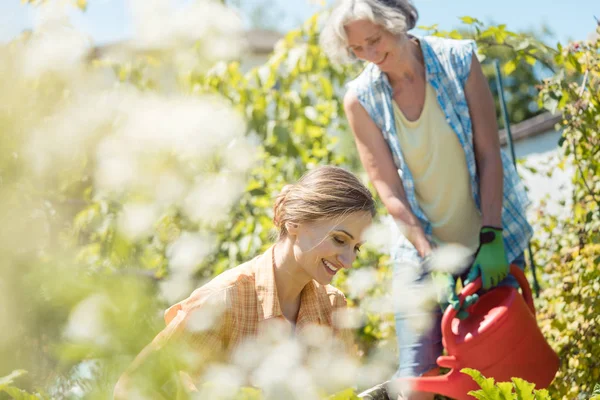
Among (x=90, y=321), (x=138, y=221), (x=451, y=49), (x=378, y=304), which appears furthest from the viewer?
(x=378, y=304)

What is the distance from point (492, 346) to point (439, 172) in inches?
20.6

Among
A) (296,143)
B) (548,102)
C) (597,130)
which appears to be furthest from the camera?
(296,143)

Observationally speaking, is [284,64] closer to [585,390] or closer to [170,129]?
[585,390]

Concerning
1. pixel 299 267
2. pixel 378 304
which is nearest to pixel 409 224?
pixel 299 267

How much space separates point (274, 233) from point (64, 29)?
1565 millimetres

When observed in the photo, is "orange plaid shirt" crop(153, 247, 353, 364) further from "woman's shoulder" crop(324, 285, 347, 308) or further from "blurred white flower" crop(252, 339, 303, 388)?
"blurred white flower" crop(252, 339, 303, 388)

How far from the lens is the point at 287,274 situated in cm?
190

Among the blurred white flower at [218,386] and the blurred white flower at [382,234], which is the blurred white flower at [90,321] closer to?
the blurred white flower at [218,386]

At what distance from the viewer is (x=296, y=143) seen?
156 inches

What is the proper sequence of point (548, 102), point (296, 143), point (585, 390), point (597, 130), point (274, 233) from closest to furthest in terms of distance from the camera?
point (274, 233), point (585, 390), point (597, 130), point (548, 102), point (296, 143)

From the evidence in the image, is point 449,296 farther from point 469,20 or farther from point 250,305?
point 469,20

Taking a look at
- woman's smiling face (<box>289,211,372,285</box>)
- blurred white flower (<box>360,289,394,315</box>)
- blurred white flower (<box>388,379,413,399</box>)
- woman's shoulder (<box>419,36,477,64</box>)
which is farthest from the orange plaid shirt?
blurred white flower (<box>360,289,394,315</box>)

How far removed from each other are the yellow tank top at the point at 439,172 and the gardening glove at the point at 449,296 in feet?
0.54

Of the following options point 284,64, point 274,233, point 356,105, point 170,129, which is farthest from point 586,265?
point 170,129
